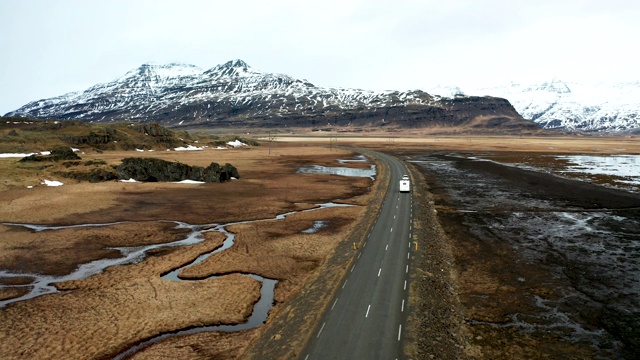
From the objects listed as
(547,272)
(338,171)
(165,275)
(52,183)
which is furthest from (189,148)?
(547,272)

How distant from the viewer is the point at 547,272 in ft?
123

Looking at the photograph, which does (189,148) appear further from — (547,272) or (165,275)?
(547,272)

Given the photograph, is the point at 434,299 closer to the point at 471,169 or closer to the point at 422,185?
the point at 422,185

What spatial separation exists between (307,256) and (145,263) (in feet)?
56.4

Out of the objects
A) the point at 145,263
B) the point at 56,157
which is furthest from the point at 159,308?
the point at 56,157

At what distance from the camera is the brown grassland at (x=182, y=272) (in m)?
26.0

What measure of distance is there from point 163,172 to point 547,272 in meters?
84.2

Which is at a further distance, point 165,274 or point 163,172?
point 163,172

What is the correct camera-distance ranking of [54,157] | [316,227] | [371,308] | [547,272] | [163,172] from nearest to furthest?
[371,308], [547,272], [316,227], [163,172], [54,157]

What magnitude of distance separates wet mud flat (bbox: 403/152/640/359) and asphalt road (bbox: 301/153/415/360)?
482cm

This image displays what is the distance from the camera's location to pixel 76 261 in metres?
41.0

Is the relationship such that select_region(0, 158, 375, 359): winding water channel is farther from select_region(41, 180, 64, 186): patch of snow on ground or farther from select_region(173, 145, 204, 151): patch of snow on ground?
select_region(173, 145, 204, 151): patch of snow on ground

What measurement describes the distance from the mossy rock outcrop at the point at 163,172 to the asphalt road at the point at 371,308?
5856cm

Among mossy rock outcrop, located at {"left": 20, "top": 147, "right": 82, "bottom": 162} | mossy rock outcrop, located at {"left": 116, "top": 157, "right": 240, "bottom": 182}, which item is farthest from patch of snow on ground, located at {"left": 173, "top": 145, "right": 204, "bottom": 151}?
mossy rock outcrop, located at {"left": 116, "top": 157, "right": 240, "bottom": 182}
